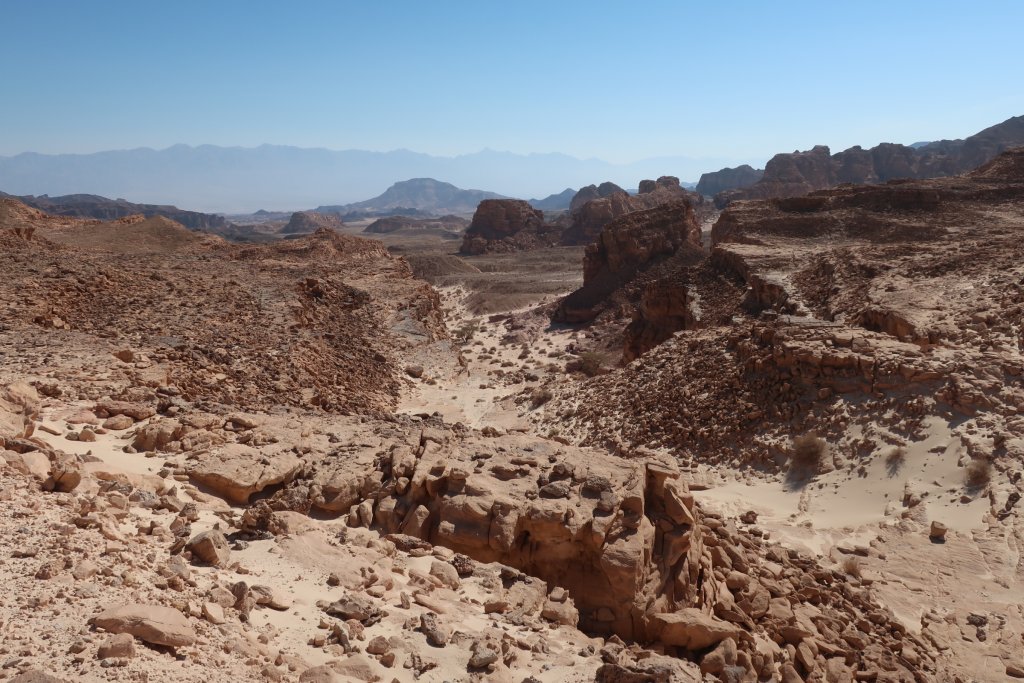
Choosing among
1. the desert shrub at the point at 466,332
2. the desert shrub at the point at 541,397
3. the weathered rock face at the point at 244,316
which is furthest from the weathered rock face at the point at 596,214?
the desert shrub at the point at 541,397

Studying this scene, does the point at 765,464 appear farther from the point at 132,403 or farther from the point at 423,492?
the point at 132,403

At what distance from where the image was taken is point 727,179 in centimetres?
14825

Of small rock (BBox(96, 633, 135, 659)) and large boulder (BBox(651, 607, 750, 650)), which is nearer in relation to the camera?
small rock (BBox(96, 633, 135, 659))

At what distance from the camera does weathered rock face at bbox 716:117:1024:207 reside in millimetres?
82688

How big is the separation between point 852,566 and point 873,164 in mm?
92098

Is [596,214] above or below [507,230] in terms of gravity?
above

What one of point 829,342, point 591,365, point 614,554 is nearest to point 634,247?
point 591,365

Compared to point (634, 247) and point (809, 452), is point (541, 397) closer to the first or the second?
point (809, 452)

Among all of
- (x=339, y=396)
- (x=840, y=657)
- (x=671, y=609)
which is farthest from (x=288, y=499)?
(x=339, y=396)

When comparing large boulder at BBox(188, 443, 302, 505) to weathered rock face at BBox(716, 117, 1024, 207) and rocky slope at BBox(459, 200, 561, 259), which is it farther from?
weathered rock face at BBox(716, 117, 1024, 207)

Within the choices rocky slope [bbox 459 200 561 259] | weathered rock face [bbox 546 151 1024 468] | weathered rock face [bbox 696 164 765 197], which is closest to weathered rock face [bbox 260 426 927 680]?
weathered rock face [bbox 546 151 1024 468]

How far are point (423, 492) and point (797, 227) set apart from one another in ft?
75.4

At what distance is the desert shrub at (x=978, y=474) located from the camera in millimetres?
9992

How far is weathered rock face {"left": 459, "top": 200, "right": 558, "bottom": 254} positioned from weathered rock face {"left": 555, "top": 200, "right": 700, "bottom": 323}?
118 ft
